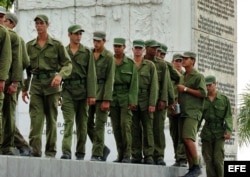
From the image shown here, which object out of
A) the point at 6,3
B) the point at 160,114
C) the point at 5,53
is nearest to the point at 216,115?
the point at 160,114

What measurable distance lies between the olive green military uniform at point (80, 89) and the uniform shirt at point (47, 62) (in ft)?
1.61

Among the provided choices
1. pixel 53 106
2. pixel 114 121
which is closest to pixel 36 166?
pixel 53 106

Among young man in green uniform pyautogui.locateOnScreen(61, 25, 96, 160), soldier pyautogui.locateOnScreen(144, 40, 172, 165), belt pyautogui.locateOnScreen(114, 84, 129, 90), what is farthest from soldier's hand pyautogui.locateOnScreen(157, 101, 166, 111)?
young man in green uniform pyautogui.locateOnScreen(61, 25, 96, 160)

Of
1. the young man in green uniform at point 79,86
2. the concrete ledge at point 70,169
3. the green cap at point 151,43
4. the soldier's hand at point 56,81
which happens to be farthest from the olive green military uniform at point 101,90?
the soldier's hand at point 56,81

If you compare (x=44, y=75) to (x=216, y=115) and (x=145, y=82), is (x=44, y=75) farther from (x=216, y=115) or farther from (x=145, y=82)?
(x=216, y=115)

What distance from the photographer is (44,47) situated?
15.6 m

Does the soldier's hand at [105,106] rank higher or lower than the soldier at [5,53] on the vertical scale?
lower

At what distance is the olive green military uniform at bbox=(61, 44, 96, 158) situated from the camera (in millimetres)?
15992

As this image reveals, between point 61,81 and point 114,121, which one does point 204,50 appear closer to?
point 114,121

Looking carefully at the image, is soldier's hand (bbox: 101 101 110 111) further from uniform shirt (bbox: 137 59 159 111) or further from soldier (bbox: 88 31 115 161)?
uniform shirt (bbox: 137 59 159 111)

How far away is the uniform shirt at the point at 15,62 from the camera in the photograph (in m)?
14.6

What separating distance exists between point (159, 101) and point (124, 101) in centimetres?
96

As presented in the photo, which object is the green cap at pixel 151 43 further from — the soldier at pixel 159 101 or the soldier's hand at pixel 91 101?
the soldier's hand at pixel 91 101

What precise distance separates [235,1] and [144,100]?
582 cm
